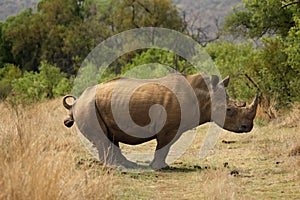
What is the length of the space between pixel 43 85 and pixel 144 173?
15469 mm

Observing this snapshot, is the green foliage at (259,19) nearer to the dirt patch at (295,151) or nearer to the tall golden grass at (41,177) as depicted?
the dirt patch at (295,151)

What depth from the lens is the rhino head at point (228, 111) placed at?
9.05 meters

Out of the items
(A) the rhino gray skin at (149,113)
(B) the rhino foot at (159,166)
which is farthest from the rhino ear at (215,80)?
(B) the rhino foot at (159,166)

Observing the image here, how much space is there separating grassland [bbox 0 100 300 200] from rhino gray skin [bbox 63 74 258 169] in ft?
1.22

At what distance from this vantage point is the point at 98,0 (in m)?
51.8

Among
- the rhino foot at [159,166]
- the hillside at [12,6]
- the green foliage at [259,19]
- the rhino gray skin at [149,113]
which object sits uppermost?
the hillside at [12,6]

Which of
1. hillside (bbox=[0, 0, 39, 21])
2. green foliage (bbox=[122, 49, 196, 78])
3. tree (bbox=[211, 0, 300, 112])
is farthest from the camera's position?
hillside (bbox=[0, 0, 39, 21])

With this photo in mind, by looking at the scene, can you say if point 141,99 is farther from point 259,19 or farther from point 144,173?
point 259,19

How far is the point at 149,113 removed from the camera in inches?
341

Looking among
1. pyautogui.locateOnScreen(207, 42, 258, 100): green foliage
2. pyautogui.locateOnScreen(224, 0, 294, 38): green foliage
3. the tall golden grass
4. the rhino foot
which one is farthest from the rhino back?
pyautogui.locateOnScreen(207, 42, 258, 100): green foliage

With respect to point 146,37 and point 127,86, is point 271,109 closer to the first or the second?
point 127,86

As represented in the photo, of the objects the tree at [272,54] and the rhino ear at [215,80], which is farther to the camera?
the tree at [272,54]

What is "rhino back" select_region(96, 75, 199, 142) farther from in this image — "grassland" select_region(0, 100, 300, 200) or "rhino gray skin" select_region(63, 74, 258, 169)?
"grassland" select_region(0, 100, 300, 200)

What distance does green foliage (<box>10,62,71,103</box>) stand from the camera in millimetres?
20797
